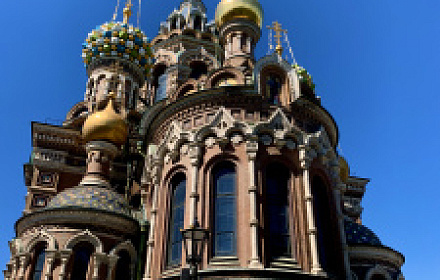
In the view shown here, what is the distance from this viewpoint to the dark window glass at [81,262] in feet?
37.5

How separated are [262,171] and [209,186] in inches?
48.7

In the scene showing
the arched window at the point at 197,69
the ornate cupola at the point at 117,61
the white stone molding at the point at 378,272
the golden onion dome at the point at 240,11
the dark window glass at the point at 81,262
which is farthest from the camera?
the ornate cupola at the point at 117,61

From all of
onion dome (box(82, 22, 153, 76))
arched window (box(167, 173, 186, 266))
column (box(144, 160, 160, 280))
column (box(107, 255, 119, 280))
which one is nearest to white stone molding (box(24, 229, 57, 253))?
column (box(107, 255, 119, 280))

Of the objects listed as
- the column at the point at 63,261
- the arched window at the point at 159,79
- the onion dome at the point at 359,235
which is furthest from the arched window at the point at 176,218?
the arched window at the point at 159,79

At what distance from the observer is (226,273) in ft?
30.8

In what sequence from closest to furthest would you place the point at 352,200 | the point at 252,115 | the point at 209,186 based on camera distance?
the point at 209,186 → the point at 252,115 → the point at 352,200

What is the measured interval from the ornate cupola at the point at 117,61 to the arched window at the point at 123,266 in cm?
890

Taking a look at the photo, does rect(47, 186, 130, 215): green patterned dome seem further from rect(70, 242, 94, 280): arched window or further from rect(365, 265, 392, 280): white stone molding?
rect(365, 265, 392, 280): white stone molding

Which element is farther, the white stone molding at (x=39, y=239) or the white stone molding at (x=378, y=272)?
the white stone molding at (x=378, y=272)

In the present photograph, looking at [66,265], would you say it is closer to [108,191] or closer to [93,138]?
[108,191]

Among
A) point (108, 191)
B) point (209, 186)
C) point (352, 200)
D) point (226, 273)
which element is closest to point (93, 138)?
point (108, 191)

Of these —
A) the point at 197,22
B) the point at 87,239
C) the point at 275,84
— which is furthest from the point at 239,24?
the point at 197,22

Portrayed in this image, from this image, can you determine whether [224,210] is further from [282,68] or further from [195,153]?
[282,68]

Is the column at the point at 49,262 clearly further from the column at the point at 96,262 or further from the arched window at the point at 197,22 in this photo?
the arched window at the point at 197,22
